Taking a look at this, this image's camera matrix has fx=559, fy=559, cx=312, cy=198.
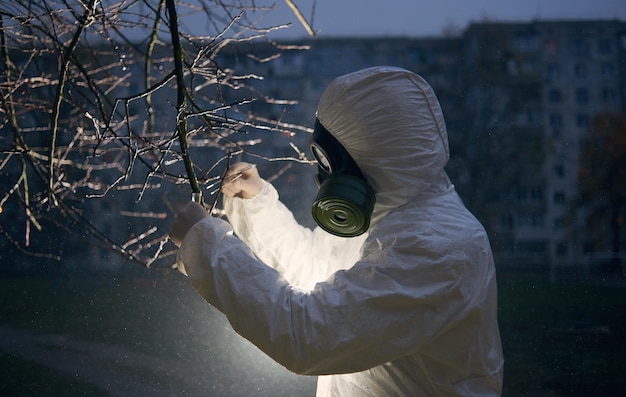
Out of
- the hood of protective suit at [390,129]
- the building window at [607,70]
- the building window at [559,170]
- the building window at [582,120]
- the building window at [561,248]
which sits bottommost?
the building window at [561,248]

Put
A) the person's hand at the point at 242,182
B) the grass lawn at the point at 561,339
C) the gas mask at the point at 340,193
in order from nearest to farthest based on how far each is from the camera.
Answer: the gas mask at the point at 340,193 → the person's hand at the point at 242,182 → the grass lawn at the point at 561,339

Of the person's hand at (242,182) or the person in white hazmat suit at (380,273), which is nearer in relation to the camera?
the person in white hazmat suit at (380,273)

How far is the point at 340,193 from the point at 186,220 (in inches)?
10.3

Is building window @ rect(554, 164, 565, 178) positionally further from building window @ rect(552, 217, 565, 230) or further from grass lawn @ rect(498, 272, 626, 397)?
grass lawn @ rect(498, 272, 626, 397)

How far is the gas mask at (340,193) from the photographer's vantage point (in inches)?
37.1

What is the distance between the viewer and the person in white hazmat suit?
0.84m

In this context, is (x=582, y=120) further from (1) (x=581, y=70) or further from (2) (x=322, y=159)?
(2) (x=322, y=159)

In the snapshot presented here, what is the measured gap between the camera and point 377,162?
972 millimetres

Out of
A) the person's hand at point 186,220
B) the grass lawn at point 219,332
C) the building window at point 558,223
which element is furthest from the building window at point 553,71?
the person's hand at point 186,220

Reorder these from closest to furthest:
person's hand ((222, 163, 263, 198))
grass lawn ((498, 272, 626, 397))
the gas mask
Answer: the gas mask → person's hand ((222, 163, 263, 198)) → grass lawn ((498, 272, 626, 397))

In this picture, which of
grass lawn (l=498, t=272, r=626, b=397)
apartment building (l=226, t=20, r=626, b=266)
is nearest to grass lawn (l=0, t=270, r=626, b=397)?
grass lawn (l=498, t=272, r=626, b=397)

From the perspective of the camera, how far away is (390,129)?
0.96m

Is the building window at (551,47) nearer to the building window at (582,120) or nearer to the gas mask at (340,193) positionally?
the building window at (582,120)

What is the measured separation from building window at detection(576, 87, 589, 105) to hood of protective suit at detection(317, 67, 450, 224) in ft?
2.39
